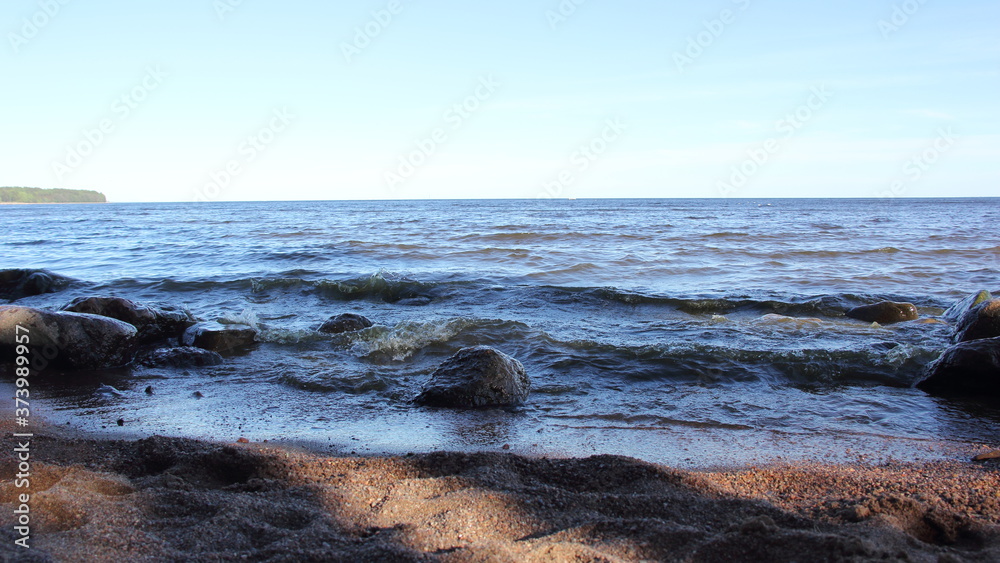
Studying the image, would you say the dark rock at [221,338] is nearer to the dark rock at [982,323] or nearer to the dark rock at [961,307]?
the dark rock at [982,323]

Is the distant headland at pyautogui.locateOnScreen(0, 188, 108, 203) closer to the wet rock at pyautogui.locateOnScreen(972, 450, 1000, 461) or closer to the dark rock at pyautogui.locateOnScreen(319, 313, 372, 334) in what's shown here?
the dark rock at pyautogui.locateOnScreen(319, 313, 372, 334)

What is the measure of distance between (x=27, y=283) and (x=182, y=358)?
7361 mm

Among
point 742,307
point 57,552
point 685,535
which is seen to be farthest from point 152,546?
point 742,307

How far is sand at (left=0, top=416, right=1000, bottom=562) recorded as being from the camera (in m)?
2.46

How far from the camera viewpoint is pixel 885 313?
29.0ft

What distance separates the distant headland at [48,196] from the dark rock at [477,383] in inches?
6158

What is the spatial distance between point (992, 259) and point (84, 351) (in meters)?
19.1

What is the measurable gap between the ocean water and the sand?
562 millimetres

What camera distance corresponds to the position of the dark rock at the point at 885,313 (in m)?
8.76

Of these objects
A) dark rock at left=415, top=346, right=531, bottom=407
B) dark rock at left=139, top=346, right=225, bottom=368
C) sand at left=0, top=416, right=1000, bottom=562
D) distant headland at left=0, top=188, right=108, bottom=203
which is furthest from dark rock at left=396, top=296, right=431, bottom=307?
distant headland at left=0, top=188, right=108, bottom=203

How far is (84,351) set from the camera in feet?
20.6

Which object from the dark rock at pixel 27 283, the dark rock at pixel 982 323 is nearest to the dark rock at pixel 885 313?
the dark rock at pixel 982 323

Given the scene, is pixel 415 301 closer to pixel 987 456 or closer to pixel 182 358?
pixel 182 358

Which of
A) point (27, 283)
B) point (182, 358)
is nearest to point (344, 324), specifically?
point (182, 358)
